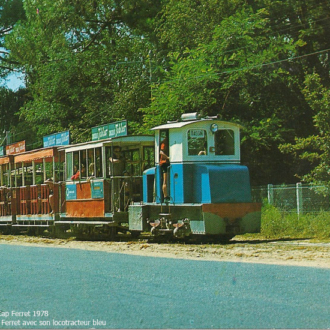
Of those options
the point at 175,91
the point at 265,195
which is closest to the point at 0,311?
the point at 265,195

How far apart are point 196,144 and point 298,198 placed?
6660 mm

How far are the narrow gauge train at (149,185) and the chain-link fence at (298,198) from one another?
17.3 feet

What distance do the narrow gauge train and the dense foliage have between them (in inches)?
231

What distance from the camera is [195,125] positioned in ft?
58.8

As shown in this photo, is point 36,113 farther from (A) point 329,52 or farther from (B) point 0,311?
(B) point 0,311

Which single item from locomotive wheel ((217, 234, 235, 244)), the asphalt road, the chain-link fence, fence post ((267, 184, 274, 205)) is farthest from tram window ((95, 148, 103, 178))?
the asphalt road

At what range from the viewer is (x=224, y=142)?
18.3 meters

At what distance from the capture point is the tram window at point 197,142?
701 inches

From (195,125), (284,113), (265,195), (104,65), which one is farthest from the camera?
(104,65)

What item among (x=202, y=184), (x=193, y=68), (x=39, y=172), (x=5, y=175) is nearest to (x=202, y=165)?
(x=202, y=184)

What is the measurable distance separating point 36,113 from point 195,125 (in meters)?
24.0

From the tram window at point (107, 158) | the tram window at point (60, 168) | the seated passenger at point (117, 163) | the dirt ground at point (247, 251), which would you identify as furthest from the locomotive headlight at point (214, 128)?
the tram window at point (60, 168)

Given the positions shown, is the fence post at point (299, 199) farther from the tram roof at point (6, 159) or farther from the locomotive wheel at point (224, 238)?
the tram roof at point (6, 159)

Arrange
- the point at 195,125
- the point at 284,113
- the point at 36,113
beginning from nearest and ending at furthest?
the point at 195,125, the point at 284,113, the point at 36,113
